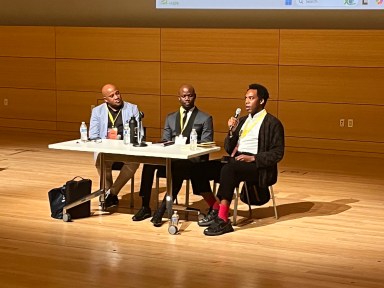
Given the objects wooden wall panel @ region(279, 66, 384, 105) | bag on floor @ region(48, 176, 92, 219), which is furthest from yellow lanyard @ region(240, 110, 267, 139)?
wooden wall panel @ region(279, 66, 384, 105)

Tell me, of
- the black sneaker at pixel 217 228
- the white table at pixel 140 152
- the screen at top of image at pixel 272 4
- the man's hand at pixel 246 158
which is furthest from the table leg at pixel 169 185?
the screen at top of image at pixel 272 4

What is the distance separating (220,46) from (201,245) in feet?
19.9

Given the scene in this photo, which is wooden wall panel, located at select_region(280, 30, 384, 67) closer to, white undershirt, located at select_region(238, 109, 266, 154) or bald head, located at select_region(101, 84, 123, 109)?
bald head, located at select_region(101, 84, 123, 109)

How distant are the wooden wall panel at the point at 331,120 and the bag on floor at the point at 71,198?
A: 196 inches

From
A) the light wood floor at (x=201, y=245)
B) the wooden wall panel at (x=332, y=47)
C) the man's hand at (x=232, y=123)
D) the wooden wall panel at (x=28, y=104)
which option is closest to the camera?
the light wood floor at (x=201, y=245)

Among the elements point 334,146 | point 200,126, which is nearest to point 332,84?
point 334,146

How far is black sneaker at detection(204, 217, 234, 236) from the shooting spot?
24.3ft

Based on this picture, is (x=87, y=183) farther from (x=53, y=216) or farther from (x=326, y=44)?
(x=326, y=44)

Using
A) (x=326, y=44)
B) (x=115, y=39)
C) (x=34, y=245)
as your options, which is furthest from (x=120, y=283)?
(x=115, y=39)

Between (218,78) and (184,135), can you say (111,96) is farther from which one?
(218,78)

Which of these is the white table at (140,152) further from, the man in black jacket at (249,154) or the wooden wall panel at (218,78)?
the wooden wall panel at (218,78)

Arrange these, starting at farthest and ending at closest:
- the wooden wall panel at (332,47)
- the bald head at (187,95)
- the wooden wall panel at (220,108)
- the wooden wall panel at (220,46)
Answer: the wooden wall panel at (220,108)
the wooden wall panel at (220,46)
the wooden wall panel at (332,47)
the bald head at (187,95)

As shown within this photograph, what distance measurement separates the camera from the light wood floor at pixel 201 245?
6203 mm

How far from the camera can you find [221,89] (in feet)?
42.0
